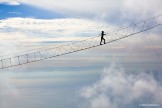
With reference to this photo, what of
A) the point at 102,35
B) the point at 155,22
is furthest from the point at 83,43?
the point at 155,22

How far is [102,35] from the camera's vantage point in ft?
353

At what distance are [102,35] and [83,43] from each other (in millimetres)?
6725

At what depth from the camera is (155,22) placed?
104m

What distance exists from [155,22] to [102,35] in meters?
15.7

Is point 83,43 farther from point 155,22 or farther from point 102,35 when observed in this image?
point 155,22

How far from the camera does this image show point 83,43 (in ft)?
344

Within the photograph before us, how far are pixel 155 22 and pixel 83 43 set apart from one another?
21.4 metres
